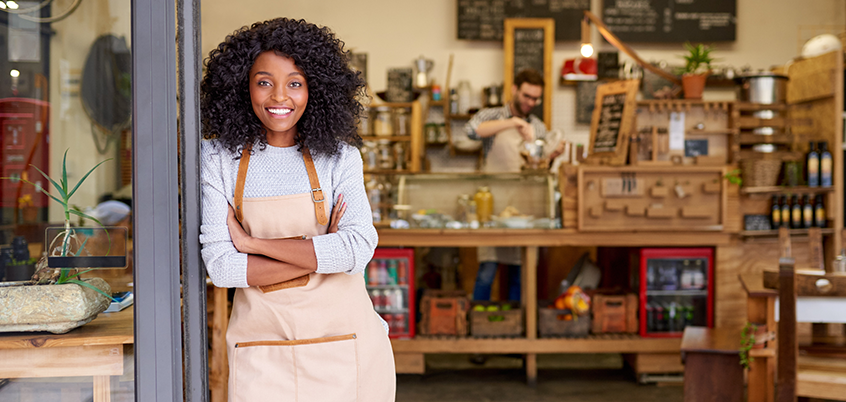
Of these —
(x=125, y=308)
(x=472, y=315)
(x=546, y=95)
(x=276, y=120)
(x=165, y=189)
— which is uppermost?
(x=546, y=95)

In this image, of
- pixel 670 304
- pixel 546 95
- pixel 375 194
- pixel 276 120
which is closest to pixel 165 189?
pixel 276 120

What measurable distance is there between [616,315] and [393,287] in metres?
1.47

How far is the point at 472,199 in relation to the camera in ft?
13.6

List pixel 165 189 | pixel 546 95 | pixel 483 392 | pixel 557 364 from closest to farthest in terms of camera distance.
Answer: pixel 165 189 < pixel 483 392 < pixel 557 364 < pixel 546 95

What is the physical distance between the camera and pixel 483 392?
382cm

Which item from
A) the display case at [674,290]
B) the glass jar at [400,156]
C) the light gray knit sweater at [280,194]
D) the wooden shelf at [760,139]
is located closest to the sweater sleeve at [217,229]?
the light gray knit sweater at [280,194]

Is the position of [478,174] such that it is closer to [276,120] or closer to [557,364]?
[557,364]

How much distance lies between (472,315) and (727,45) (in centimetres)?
435

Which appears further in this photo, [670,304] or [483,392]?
[670,304]

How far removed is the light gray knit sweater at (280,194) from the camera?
1437 mm

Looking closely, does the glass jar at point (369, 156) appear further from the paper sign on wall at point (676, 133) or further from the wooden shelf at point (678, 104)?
the paper sign on wall at point (676, 133)

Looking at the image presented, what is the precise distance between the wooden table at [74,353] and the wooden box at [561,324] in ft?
9.62

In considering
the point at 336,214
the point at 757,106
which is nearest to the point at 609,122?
the point at 757,106

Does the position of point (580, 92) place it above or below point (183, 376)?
above
